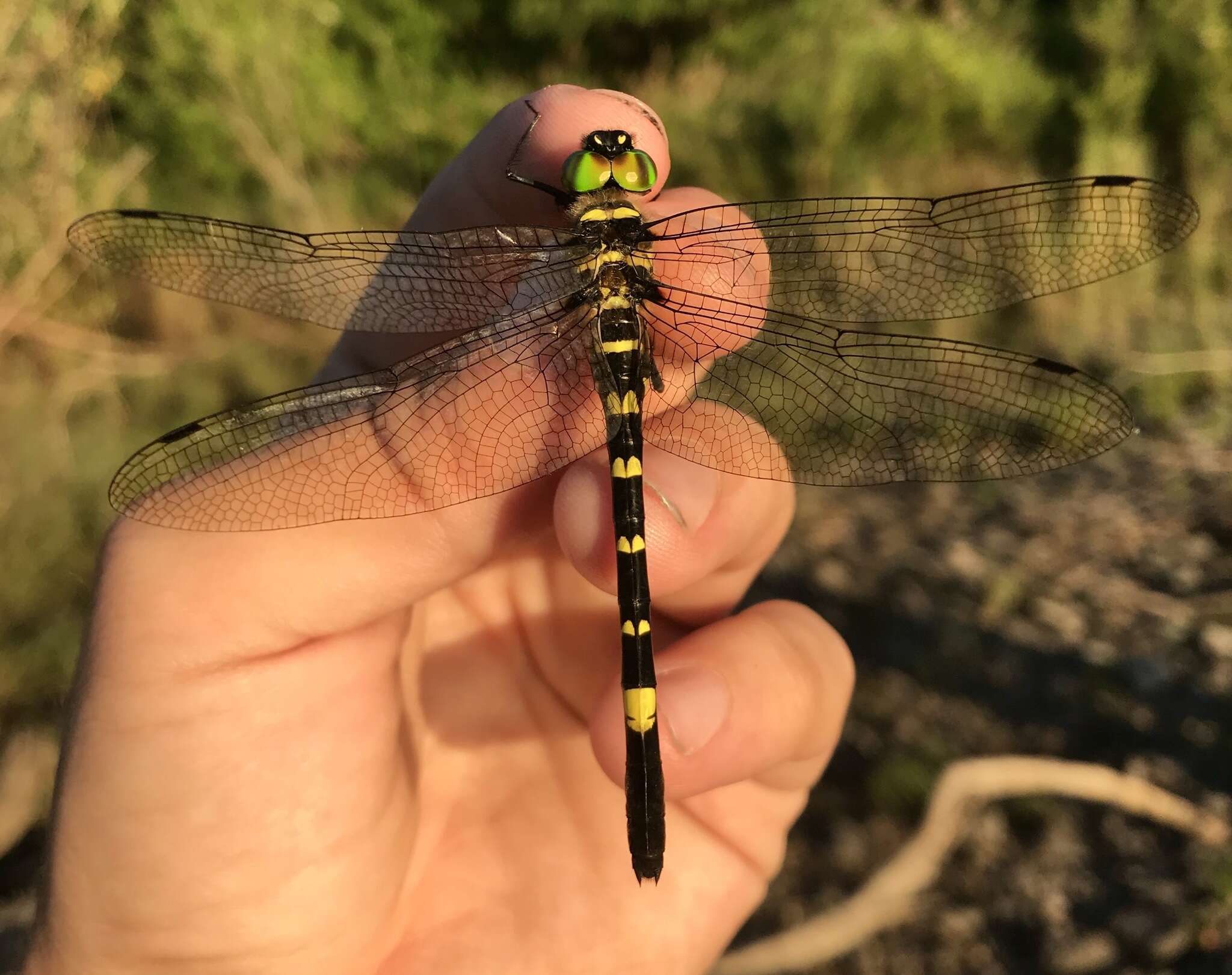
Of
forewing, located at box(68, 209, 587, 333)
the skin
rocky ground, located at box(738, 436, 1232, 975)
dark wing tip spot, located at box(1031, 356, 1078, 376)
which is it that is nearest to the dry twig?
rocky ground, located at box(738, 436, 1232, 975)

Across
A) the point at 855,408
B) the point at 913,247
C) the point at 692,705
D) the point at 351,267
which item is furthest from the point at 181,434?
the point at 913,247

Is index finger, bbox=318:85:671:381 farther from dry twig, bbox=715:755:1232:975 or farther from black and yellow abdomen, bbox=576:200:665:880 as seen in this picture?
dry twig, bbox=715:755:1232:975

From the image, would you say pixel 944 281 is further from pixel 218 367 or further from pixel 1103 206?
pixel 218 367

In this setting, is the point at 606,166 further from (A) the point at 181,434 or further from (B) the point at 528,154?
(A) the point at 181,434

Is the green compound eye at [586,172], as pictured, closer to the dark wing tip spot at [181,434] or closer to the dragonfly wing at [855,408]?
the dragonfly wing at [855,408]

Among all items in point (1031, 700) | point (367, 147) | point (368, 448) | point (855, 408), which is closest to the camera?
point (368, 448)

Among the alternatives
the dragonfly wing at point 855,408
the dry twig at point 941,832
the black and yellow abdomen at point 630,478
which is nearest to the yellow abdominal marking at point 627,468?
the black and yellow abdomen at point 630,478
